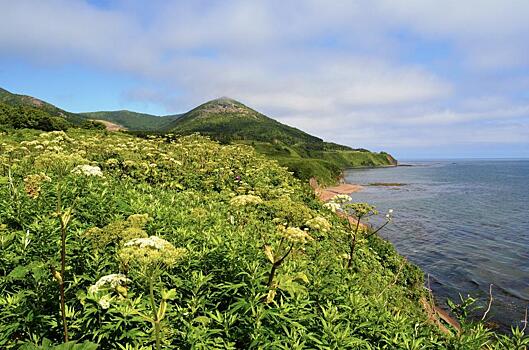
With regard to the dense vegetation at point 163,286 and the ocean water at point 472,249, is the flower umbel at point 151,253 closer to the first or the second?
the dense vegetation at point 163,286

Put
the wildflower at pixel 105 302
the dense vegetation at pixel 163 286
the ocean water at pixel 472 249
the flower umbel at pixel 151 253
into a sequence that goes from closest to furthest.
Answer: the flower umbel at pixel 151 253 → the wildflower at pixel 105 302 → the dense vegetation at pixel 163 286 → the ocean water at pixel 472 249

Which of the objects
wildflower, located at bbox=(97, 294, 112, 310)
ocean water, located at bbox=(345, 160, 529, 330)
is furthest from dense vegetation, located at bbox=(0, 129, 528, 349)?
ocean water, located at bbox=(345, 160, 529, 330)

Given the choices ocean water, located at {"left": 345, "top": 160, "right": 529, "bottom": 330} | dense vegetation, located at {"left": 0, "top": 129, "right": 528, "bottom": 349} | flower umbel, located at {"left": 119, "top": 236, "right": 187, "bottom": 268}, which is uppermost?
flower umbel, located at {"left": 119, "top": 236, "right": 187, "bottom": 268}

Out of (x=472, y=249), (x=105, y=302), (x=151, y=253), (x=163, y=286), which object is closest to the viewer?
(x=151, y=253)

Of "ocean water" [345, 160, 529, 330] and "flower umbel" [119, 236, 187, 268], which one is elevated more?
"flower umbel" [119, 236, 187, 268]

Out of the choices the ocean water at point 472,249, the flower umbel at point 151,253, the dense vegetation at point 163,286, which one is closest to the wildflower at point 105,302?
the dense vegetation at point 163,286

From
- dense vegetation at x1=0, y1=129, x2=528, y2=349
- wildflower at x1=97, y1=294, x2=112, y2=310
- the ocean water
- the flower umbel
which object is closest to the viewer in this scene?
the flower umbel

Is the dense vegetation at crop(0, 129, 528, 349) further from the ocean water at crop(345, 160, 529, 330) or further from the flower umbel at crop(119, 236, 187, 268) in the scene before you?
the ocean water at crop(345, 160, 529, 330)

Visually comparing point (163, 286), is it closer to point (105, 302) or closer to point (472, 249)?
point (105, 302)

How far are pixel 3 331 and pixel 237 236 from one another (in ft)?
14.9

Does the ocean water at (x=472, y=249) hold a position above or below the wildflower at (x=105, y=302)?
below

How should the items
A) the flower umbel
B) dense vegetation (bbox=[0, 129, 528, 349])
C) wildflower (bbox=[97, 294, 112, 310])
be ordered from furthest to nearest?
1. dense vegetation (bbox=[0, 129, 528, 349])
2. wildflower (bbox=[97, 294, 112, 310])
3. the flower umbel

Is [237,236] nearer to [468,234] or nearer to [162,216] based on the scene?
[162,216]

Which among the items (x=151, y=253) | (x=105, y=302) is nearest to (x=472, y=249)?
(x=105, y=302)
